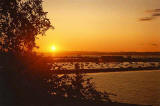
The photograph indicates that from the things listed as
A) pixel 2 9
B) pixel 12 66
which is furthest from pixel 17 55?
pixel 2 9

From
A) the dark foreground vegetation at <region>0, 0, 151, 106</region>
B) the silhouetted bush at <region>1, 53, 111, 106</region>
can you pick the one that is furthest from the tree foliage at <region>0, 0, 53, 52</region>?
the silhouetted bush at <region>1, 53, 111, 106</region>

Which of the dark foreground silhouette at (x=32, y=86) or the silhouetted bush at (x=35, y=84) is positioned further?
the silhouetted bush at (x=35, y=84)

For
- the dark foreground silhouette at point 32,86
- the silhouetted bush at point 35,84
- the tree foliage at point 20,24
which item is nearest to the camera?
the dark foreground silhouette at point 32,86

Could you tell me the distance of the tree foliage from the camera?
19.0 m

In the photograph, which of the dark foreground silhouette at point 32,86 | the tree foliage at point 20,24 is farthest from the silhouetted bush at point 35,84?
the tree foliage at point 20,24

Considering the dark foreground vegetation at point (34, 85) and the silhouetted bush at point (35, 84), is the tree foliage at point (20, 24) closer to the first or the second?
the dark foreground vegetation at point (34, 85)

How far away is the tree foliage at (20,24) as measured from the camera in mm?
18969

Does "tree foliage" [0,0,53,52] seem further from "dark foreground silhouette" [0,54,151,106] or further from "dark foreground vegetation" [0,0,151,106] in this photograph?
"dark foreground silhouette" [0,54,151,106]

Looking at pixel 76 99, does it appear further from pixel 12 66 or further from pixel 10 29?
pixel 10 29

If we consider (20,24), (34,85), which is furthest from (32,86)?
(20,24)

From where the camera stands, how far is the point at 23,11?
794 inches

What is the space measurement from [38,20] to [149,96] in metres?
9.70

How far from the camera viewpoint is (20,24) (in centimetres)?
1991

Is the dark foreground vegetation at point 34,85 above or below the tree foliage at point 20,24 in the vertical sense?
below
